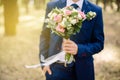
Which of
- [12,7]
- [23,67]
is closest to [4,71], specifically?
[23,67]

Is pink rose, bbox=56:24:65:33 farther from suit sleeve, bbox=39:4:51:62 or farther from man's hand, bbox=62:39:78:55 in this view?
suit sleeve, bbox=39:4:51:62

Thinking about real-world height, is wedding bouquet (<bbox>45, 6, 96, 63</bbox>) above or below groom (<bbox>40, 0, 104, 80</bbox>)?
above

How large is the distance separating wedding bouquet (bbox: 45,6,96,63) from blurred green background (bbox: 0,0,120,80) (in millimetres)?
2126

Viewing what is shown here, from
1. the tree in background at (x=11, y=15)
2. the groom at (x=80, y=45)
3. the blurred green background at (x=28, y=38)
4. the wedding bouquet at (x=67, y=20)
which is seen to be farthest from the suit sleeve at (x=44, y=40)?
the tree in background at (x=11, y=15)

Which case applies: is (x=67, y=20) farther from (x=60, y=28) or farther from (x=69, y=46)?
(x=69, y=46)

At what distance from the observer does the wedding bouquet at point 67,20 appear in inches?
86.7

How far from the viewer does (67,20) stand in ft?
7.23

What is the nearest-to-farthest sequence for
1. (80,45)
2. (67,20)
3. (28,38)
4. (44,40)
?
1. (67,20)
2. (80,45)
3. (44,40)
4. (28,38)

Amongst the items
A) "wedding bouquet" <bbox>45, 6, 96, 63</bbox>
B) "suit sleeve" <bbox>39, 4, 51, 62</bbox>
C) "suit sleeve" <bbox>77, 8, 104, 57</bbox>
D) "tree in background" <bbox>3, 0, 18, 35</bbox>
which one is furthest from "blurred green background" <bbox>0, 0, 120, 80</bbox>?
"wedding bouquet" <bbox>45, 6, 96, 63</bbox>

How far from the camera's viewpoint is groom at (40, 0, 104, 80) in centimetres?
239

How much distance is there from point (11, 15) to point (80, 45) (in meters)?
2.38

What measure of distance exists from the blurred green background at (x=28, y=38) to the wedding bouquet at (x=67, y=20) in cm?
213

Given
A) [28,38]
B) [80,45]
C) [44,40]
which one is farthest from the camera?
[28,38]

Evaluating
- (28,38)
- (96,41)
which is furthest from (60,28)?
(28,38)
